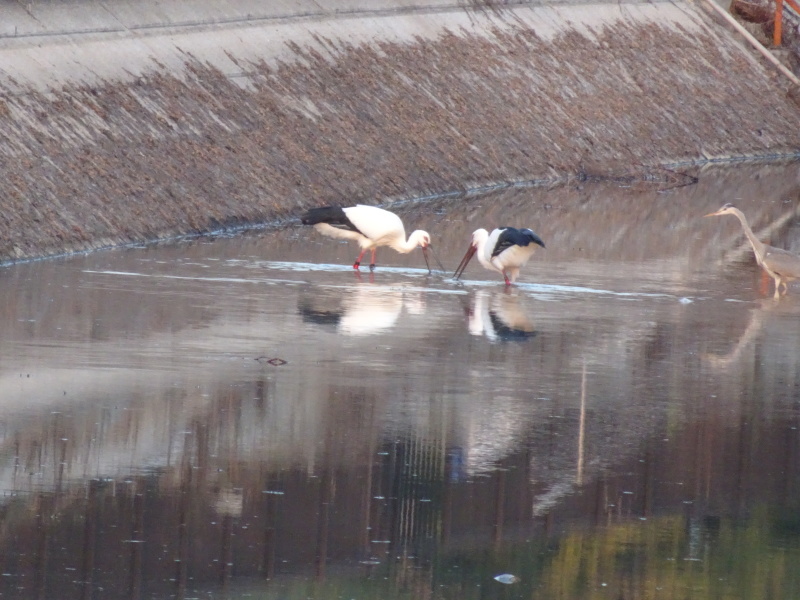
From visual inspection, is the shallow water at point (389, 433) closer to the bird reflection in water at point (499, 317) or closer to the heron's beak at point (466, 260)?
the bird reflection in water at point (499, 317)

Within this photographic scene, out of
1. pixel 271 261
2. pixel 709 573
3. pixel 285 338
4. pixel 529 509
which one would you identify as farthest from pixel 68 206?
pixel 709 573

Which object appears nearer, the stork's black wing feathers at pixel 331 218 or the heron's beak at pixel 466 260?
the heron's beak at pixel 466 260

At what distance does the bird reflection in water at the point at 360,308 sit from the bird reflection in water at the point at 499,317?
577 millimetres

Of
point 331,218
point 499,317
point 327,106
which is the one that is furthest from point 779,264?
point 327,106

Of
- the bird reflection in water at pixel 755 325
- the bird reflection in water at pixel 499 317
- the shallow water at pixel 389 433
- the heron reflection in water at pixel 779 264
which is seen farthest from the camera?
the heron reflection in water at pixel 779 264

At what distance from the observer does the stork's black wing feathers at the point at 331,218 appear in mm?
19594

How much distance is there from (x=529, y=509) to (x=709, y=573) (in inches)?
50.5

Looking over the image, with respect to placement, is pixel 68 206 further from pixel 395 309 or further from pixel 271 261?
pixel 395 309

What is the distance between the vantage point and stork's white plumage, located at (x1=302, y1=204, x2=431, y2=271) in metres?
19.3

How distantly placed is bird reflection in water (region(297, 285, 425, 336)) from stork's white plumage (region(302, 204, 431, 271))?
1472 millimetres

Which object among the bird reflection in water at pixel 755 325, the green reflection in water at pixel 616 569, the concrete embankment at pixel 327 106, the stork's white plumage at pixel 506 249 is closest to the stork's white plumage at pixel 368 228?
the stork's white plumage at pixel 506 249

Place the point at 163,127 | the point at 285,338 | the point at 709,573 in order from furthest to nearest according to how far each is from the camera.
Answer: the point at 163,127
the point at 285,338
the point at 709,573

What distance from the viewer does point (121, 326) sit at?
14.7m

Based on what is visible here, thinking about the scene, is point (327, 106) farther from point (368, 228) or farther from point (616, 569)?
point (616, 569)
